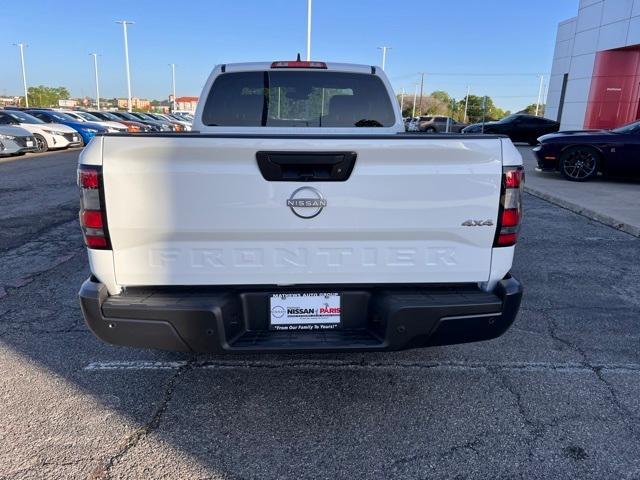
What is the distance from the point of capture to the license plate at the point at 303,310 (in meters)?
2.63

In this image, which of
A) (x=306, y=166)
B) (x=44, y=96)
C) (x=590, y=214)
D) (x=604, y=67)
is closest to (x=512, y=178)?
(x=306, y=166)

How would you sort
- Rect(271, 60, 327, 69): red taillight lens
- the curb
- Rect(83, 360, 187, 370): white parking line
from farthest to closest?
the curb → Rect(271, 60, 327, 69): red taillight lens → Rect(83, 360, 187, 370): white parking line

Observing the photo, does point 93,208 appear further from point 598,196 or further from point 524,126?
point 524,126

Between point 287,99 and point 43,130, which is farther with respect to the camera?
point 43,130

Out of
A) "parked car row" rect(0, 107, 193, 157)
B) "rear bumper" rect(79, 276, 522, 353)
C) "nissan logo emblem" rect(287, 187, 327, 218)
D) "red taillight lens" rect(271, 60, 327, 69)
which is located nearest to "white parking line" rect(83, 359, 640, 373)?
"rear bumper" rect(79, 276, 522, 353)

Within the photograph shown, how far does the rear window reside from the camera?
167 inches

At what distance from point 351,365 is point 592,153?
1054 centimetres

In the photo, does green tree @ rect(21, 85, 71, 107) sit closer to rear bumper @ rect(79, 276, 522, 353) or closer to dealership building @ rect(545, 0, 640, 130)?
dealership building @ rect(545, 0, 640, 130)

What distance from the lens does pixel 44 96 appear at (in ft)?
285

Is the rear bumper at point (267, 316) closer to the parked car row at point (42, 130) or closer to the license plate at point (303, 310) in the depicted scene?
the license plate at point (303, 310)

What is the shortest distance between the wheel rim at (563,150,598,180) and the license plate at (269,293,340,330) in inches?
438

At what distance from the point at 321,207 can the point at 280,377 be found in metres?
1.35

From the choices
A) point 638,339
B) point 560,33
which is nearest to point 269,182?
point 638,339

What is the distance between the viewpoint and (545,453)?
8.40 feet
